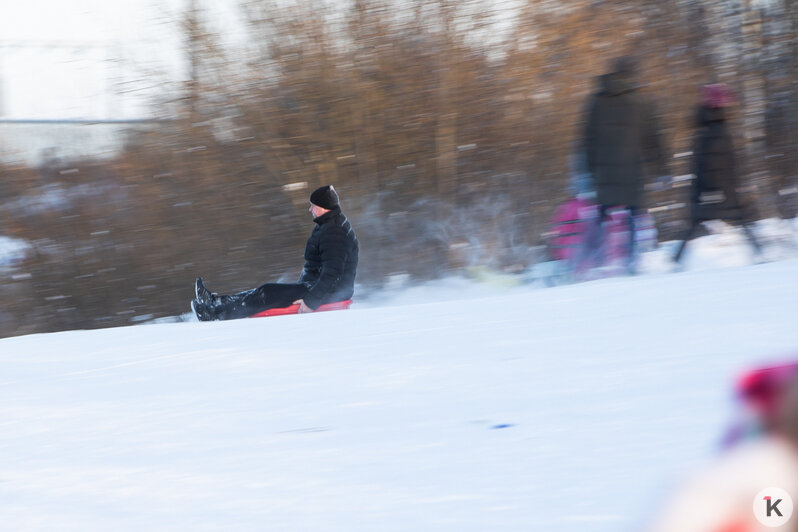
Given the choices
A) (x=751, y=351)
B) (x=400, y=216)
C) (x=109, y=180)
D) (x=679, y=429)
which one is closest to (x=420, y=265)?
(x=400, y=216)

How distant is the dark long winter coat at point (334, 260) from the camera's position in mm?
6137

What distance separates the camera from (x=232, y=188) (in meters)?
10.1

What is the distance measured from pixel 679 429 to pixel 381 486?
81cm

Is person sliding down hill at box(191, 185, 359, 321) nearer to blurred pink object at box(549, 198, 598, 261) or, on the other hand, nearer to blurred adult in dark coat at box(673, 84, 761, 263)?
blurred pink object at box(549, 198, 598, 261)

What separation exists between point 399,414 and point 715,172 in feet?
16.4

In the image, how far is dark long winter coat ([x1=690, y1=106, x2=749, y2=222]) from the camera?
7211 millimetres

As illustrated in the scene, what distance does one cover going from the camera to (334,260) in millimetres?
6141

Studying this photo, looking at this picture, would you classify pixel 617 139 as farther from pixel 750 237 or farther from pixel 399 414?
pixel 399 414

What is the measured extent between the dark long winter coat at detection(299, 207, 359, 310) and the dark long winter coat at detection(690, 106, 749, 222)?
2.81m

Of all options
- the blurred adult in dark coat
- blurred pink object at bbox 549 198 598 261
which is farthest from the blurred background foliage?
blurred pink object at bbox 549 198 598 261

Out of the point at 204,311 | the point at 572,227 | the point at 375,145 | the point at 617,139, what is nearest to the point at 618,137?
the point at 617,139

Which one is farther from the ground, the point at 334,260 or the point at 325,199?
the point at 325,199

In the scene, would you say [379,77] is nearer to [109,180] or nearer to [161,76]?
[161,76]

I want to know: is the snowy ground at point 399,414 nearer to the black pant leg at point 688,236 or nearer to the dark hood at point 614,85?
the dark hood at point 614,85
